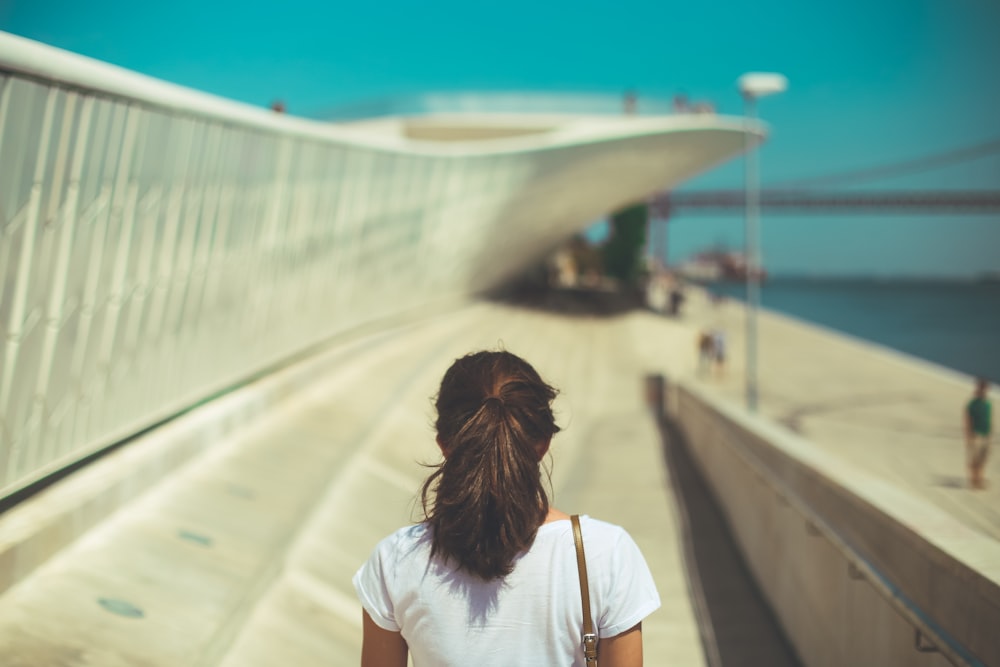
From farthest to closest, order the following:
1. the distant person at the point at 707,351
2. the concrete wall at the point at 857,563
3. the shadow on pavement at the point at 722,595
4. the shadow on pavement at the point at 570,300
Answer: the shadow on pavement at the point at 570,300 → the distant person at the point at 707,351 → the shadow on pavement at the point at 722,595 → the concrete wall at the point at 857,563

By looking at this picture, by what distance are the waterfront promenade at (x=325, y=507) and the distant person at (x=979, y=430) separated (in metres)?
0.33

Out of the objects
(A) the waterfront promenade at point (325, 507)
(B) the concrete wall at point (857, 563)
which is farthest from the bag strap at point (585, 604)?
(B) the concrete wall at point (857, 563)

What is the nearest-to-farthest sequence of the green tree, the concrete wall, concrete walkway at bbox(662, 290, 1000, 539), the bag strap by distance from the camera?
the bag strap < the concrete wall < concrete walkway at bbox(662, 290, 1000, 539) < the green tree

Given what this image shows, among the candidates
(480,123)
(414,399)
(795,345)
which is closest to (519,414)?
(414,399)

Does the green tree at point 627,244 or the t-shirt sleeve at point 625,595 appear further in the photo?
the green tree at point 627,244

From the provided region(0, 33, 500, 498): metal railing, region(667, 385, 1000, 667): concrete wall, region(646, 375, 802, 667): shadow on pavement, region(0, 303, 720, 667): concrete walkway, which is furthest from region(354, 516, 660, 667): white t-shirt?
region(646, 375, 802, 667): shadow on pavement

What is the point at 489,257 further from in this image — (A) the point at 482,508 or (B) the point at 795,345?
(A) the point at 482,508

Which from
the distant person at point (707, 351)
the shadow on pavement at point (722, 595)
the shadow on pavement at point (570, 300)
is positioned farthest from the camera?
the shadow on pavement at point (570, 300)

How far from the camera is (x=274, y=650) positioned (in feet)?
14.1

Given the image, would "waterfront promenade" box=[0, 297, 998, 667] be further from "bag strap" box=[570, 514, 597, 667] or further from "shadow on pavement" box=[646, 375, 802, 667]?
"bag strap" box=[570, 514, 597, 667]

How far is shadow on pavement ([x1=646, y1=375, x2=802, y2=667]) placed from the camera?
5.87 metres

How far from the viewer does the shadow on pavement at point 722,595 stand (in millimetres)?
5871

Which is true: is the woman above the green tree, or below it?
below

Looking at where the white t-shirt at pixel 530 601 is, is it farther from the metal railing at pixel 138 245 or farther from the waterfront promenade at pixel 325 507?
the metal railing at pixel 138 245
